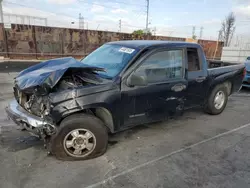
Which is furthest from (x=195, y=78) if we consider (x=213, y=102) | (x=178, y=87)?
(x=213, y=102)

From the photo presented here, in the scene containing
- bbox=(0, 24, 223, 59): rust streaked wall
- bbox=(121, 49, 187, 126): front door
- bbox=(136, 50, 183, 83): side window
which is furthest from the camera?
bbox=(0, 24, 223, 59): rust streaked wall

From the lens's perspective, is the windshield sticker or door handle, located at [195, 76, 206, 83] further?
door handle, located at [195, 76, 206, 83]

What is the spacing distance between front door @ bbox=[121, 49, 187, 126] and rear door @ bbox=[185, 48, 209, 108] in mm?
209

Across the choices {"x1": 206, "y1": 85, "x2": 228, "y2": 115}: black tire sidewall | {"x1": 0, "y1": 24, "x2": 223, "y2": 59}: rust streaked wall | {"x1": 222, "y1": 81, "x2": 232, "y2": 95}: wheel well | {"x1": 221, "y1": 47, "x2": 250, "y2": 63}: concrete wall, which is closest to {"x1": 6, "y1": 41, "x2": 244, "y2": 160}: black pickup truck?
{"x1": 206, "y1": 85, "x2": 228, "y2": 115}: black tire sidewall

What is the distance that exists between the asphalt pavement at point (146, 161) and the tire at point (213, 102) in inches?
26.6

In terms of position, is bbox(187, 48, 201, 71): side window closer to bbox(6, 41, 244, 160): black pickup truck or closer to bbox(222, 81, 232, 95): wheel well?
bbox(6, 41, 244, 160): black pickup truck

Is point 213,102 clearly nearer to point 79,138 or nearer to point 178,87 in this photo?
point 178,87

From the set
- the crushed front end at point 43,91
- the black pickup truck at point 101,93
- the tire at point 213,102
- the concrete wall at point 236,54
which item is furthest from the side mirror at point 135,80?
the concrete wall at point 236,54

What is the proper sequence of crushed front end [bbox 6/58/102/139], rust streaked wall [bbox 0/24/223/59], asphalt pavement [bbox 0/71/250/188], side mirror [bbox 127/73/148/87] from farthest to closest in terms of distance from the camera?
1. rust streaked wall [bbox 0/24/223/59]
2. side mirror [bbox 127/73/148/87]
3. crushed front end [bbox 6/58/102/139]
4. asphalt pavement [bbox 0/71/250/188]

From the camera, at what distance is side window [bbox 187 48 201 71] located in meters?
4.04

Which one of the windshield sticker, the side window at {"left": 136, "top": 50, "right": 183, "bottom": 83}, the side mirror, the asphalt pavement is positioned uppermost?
the windshield sticker

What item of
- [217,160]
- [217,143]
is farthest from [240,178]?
[217,143]

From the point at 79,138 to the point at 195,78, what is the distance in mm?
2607

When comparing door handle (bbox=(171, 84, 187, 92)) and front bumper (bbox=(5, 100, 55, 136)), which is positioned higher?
door handle (bbox=(171, 84, 187, 92))
